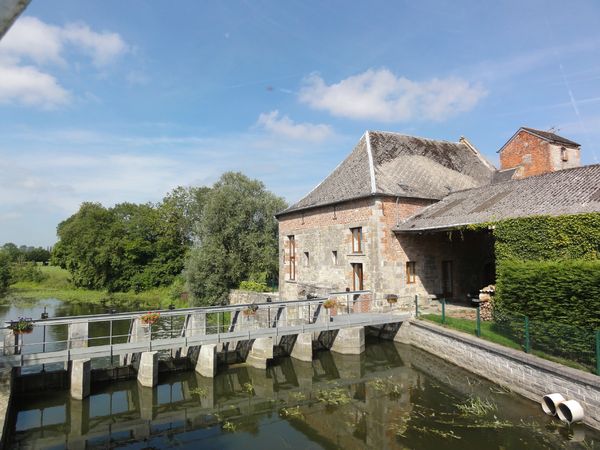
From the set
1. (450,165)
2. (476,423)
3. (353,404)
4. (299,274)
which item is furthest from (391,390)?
(450,165)

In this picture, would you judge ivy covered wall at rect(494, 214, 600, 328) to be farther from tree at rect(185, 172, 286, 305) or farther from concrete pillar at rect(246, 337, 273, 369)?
tree at rect(185, 172, 286, 305)

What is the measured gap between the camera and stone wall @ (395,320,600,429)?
753 cm

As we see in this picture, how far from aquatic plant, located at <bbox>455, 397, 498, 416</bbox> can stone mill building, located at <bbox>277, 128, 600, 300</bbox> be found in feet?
19.3

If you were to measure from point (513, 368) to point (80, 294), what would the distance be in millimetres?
36090

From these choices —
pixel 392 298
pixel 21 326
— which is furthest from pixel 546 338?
pixel 21 326

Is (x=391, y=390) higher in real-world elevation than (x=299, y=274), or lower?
lower

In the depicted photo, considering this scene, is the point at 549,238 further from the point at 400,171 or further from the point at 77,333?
the point at 77,333

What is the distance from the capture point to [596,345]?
7.73 m

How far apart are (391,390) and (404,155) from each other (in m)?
12.5

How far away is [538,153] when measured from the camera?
22.2 m

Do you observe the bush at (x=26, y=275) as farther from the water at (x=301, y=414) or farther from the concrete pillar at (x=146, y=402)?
the concrete pillar at (x=146, y=402)

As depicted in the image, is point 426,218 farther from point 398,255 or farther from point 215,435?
point 215,435

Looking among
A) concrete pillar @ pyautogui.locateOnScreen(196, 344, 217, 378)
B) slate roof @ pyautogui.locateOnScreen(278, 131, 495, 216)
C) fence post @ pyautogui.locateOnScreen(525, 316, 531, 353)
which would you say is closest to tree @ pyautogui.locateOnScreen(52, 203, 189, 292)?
slate roof @ pyautogui.locateOnScreen(278, 131, 495, 216)

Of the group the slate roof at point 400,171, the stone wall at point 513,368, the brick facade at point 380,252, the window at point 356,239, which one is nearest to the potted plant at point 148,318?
the brick facade at point 380,252
